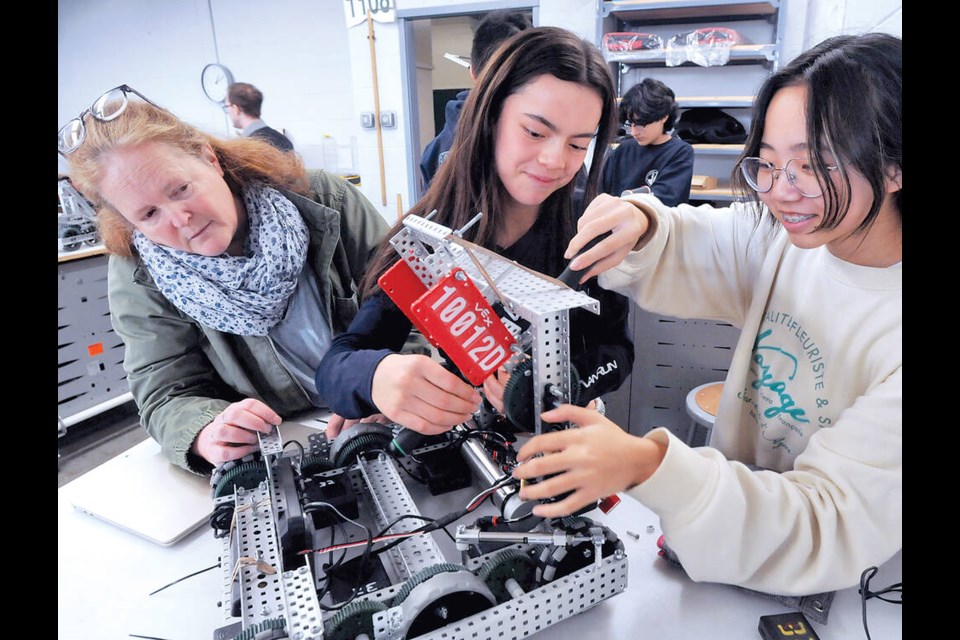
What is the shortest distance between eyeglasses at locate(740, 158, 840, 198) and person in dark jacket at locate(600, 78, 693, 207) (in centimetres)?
193

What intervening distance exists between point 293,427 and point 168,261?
0.48 m

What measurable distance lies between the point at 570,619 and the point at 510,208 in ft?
2.69

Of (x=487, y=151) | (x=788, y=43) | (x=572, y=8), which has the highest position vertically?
(x=572, y=8)

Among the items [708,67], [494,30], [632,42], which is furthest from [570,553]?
[708,67]

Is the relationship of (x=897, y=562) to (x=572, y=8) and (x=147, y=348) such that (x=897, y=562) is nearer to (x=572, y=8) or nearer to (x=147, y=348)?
(x=147, y=348)

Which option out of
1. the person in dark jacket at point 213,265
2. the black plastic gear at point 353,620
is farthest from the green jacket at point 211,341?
the black plastic gear at point 353,620

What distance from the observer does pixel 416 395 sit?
0.93 m

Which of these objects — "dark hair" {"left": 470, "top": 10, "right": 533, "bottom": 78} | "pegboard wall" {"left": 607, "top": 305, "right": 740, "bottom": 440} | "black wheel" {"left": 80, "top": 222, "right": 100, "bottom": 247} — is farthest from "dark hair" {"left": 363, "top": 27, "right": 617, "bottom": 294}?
"black wheel" {"left": 80, "top": 222, "right": 100, "bottom": 247}

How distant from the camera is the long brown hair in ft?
3.69

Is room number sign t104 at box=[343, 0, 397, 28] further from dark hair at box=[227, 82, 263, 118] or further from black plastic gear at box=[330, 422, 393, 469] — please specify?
black plastic gear at box=[330, 422, 393, 469]

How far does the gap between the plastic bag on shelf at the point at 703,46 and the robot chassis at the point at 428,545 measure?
2.75 m

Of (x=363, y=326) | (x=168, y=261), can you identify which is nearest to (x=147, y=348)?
(x=168, y=261)

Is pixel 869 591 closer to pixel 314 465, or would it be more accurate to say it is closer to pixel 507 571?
pixel 507 571

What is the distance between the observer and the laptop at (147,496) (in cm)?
103
